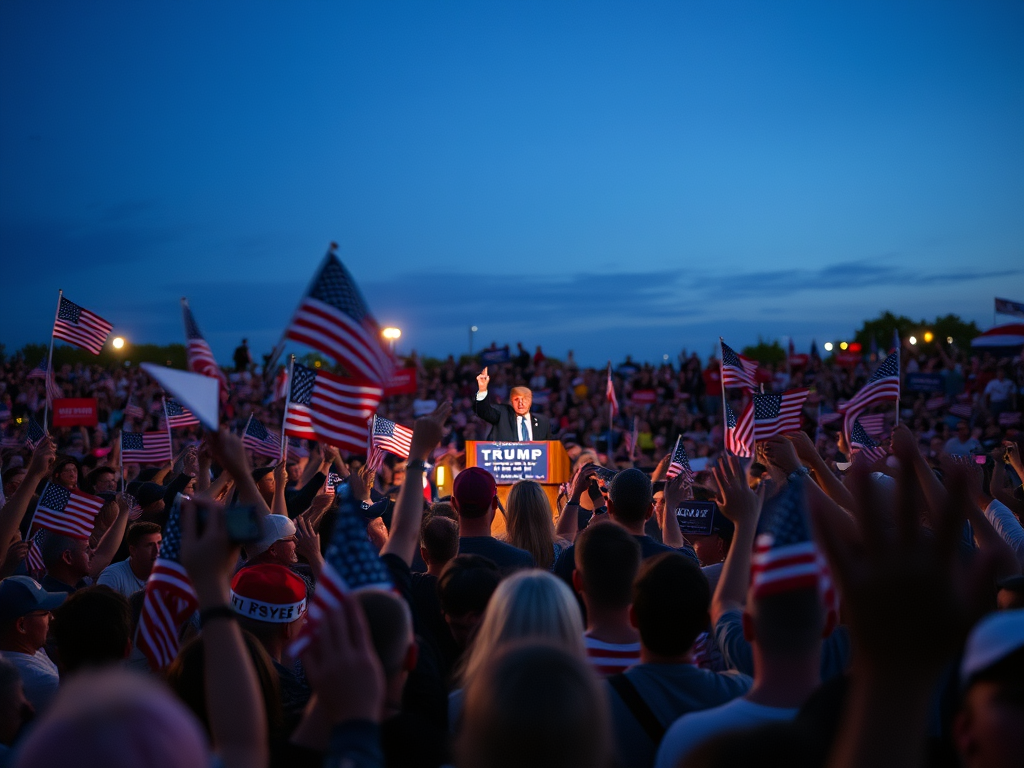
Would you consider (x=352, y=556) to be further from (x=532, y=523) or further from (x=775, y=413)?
(x=775, y=413)

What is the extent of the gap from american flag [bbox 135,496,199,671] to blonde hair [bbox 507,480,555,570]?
2.98 meters

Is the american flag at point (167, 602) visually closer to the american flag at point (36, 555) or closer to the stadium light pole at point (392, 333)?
the american flag at point (36, 555)

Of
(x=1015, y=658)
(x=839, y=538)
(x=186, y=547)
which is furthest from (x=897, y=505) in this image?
(x=186, y=547)

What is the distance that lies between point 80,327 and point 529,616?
11.9 metres

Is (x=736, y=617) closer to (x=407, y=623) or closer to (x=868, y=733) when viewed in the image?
(x=407, y=623)

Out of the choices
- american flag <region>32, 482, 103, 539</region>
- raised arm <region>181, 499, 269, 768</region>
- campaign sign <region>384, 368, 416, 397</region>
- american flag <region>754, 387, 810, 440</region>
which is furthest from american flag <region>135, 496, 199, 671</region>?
american flag <region>754, 387, 810, 440</region>

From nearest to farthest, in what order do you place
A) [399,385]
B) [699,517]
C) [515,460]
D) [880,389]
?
[699,517] < [399,385] < [880,389] < [515,460]

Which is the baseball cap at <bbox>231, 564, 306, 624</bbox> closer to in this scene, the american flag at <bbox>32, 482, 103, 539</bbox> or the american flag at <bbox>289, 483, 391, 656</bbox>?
the american flag at <bbox>289, 483, 391, 656</bbox>

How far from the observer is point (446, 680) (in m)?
4.29

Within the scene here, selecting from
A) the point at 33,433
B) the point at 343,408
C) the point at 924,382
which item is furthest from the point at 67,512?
the point at 924,382

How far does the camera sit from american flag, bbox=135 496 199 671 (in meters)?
3.87

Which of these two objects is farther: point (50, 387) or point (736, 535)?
point (50, 387)

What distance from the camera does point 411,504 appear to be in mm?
4324

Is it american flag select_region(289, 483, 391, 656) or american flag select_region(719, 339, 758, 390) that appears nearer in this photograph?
american flag select_region(289, 483, 391, 656)
